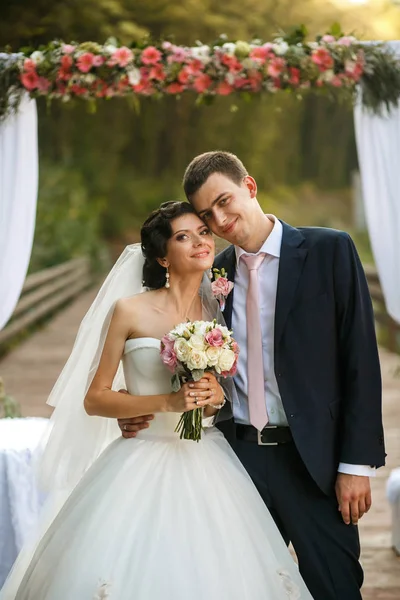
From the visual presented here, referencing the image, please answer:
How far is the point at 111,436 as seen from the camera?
2.93m

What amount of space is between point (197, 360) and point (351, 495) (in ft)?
2.26

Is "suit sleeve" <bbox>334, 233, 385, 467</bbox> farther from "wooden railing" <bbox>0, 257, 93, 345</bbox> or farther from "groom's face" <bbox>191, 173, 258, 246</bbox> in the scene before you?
"wooden railing" <bbox>0, 257, 93, 345</bbox>

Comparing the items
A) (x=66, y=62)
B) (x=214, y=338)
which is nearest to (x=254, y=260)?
(x=214, y=338)

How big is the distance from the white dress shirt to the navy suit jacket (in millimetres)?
61

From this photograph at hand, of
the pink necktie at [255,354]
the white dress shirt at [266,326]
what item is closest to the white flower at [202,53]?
the white dress shirt at [266,326]

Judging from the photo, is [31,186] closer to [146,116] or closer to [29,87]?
[29,87]

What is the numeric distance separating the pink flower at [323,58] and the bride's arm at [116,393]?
247 centimetres

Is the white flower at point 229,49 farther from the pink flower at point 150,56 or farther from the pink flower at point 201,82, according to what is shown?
the pink flower at point 150,56

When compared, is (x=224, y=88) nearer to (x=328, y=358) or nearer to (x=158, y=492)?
(x=328, y=358)

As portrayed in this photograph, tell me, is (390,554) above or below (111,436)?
below

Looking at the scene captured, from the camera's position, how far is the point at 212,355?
2.24 m

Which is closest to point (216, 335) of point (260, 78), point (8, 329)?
point (260, 78)

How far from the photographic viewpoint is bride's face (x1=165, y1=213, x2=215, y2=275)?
2502 mm

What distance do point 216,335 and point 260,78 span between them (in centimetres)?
265
